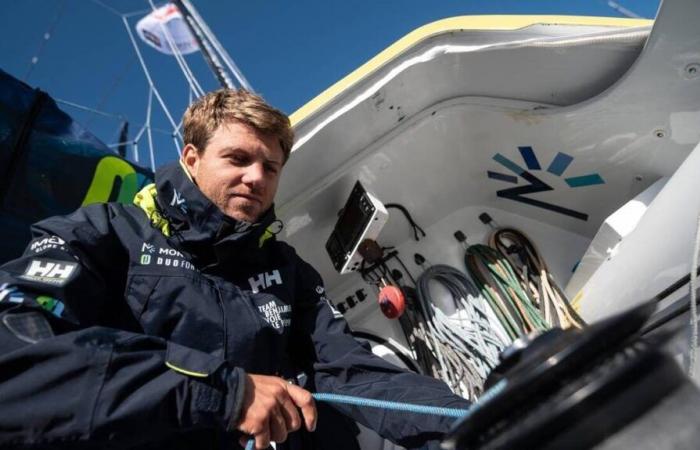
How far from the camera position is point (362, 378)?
117 cm

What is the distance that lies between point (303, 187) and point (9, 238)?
1081mm

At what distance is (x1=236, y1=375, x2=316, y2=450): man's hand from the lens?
76 centimetres

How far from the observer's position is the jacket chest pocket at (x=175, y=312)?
102 centimetres

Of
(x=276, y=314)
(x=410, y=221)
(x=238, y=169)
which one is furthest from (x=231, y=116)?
(x=410, y=221)

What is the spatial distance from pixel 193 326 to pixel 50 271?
32cm

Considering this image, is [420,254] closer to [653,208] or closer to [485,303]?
[485,303]

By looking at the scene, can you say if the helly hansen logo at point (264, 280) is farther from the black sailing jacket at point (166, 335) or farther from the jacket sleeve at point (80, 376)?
the jacket sleeve at point (80, 376)

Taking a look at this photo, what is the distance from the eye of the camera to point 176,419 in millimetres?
726

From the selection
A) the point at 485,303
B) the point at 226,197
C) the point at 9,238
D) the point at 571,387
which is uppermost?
the point at 9,238

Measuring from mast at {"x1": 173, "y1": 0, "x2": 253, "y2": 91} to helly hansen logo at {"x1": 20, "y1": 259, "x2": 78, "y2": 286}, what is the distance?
17.4 feet

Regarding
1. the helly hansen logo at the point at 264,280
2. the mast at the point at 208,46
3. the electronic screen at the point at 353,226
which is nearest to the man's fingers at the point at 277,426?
the helly hansen logo at the point at 264,280

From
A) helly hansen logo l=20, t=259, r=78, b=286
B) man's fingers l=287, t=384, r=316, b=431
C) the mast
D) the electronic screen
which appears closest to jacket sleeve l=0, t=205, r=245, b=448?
helly hansen logo l=20, t=259, r=78, b=286

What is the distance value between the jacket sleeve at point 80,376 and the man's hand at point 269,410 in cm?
3

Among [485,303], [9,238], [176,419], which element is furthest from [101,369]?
[485,303]
